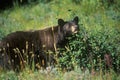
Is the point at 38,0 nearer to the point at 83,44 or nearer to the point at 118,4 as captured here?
the point at 118,4

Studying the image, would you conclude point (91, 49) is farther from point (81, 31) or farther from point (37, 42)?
point (37, 42)

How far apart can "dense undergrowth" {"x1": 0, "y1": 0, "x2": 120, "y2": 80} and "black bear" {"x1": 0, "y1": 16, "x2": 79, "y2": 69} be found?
47 centimetres

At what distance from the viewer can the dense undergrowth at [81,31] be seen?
8281mm

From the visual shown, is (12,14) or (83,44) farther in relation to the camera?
(12,14)

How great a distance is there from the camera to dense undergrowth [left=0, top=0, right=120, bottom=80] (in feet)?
27.2

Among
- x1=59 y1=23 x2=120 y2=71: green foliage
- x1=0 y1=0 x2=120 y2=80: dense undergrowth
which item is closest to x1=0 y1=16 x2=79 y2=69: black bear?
x1=0 y1=0 x2=120 y2=80: dense undergrowth

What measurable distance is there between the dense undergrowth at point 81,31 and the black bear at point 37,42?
0.47 m

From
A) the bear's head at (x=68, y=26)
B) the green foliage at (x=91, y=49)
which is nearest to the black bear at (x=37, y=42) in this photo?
the bear's head at (x=68, y=26)

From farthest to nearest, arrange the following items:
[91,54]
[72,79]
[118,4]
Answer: [118,4] → [91,54] → [72,79]

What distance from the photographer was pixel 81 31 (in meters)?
9.96

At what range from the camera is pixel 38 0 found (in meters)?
19.5

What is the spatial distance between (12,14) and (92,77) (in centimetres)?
1129

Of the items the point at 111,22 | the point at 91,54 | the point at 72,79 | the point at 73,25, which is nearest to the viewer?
the point at 72,79

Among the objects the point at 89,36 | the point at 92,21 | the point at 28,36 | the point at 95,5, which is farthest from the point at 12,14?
the point at 89,36
